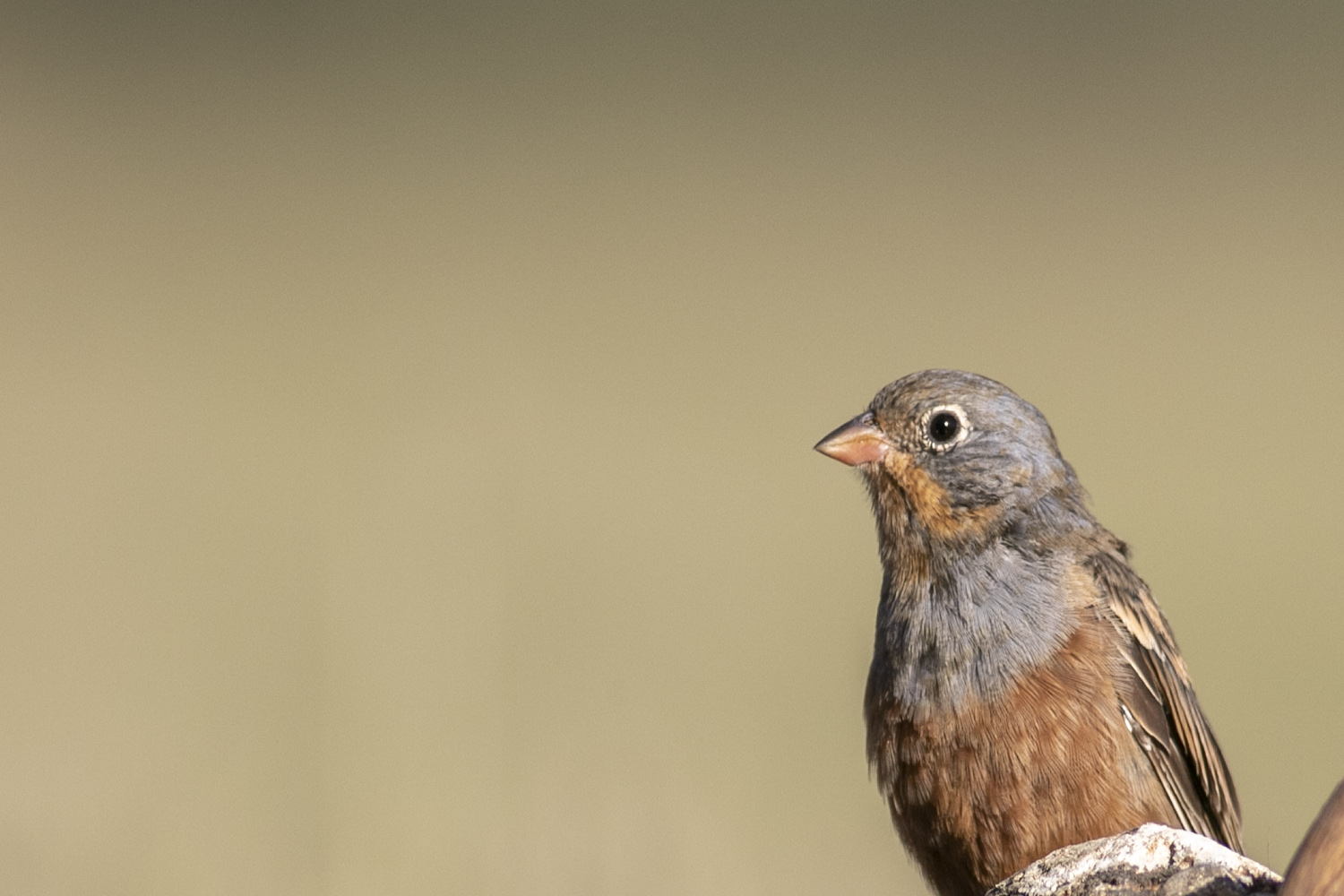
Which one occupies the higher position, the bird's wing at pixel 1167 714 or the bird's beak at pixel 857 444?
the bird's beak at pixel 857 444

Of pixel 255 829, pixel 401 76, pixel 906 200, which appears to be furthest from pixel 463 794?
pixel 401 76

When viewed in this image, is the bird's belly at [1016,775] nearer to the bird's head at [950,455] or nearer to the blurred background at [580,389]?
the bird's head at [950,455]

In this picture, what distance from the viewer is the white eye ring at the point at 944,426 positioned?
5051 millimetres

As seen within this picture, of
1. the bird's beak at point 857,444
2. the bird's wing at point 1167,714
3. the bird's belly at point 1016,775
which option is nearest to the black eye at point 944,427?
the bird's beak at point 857,444

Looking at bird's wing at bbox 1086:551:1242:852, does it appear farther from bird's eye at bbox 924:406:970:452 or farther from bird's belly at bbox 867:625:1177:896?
bird's eye at bbox 924:406:970:452

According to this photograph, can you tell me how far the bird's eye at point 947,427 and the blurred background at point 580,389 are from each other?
612mm

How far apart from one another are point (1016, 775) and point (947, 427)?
1.11 m

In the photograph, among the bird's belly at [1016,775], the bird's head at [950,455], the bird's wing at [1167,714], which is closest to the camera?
the bird's belly at [1016,775]

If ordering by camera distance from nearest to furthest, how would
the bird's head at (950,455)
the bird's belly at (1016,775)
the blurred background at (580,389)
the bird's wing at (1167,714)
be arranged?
the bird's belly at (1016,775)
the bird's wing at (1167,714)
the bird's head at (950,455)
the blurred background at (580,389)

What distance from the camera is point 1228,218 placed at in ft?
43.3

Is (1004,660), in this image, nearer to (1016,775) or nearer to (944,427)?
(1016,775)

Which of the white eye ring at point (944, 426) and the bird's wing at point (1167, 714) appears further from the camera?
the white eye ring at point (944, 426)

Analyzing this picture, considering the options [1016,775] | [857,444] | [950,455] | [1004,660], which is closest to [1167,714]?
[1004,660]

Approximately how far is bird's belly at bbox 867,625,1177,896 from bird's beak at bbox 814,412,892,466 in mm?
769
